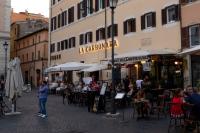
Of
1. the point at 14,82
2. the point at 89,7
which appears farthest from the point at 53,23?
the point at 14,82

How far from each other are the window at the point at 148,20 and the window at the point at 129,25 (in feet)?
5.05

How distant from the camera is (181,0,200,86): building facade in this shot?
27.2 m

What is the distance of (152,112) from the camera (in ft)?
63.2

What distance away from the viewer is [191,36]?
27672 millimetres

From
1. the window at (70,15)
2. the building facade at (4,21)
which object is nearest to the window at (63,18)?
the window at (70,15)

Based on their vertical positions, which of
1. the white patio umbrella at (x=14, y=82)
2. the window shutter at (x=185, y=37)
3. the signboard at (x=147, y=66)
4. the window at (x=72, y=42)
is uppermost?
the window at (x=72, y=42)

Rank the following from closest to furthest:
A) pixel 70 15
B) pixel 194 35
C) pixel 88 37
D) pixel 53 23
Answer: pixel 194 35 → pixel 88 37 → pixel 70 15 → pixel 53 23

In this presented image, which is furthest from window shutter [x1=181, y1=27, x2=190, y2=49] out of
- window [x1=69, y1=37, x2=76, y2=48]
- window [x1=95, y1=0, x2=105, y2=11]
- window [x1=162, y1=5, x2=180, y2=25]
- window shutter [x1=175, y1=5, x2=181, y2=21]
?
window [x1=69, y1=37, x2=76, y2=48]

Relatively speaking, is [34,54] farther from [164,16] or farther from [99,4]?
[164,16]

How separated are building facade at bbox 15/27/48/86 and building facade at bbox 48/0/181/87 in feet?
31.1

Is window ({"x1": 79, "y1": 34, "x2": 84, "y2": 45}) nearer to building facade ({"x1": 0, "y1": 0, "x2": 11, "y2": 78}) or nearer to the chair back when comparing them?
building facade ({"x1": 0, "y1": 0, "x2": 11, "y2": 78})

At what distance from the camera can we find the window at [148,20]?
103 ft

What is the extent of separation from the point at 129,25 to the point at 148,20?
116 inches

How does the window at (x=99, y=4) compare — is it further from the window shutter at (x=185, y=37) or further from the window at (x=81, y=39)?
the window shutter at (x=185, y=37)
